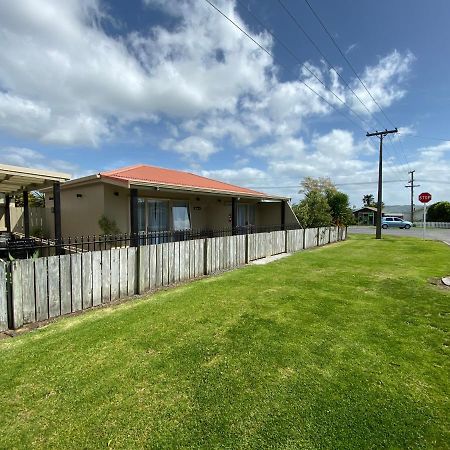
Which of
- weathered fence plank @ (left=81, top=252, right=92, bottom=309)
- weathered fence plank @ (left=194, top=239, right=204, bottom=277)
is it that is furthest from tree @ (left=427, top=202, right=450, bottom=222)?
weathered fence plank @ (left=81, top=252, right=92, bottom=309)

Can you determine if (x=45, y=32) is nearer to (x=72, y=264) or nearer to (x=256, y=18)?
(x=256, y=18)

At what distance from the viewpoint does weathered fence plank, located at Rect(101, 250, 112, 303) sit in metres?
6.10

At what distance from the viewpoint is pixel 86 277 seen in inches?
227

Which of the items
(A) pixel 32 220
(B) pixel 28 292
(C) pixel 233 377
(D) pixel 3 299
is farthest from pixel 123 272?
(A) pixel 32 220

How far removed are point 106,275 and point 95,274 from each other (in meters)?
0.28

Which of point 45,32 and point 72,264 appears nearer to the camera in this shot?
point 72,264

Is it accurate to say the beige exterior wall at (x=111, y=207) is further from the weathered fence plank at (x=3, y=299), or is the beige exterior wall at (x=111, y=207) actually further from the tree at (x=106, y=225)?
the weathered fence plank at (x=3, y=299)

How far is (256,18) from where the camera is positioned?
7.56 metres

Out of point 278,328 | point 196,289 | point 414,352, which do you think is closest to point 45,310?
point 196,289

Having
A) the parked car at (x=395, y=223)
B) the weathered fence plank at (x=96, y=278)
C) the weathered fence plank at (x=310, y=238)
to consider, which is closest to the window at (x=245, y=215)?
the weathered fence plank at (x=310, y=238)

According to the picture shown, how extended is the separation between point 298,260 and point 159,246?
253 inches

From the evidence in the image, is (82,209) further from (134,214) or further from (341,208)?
(341,208)

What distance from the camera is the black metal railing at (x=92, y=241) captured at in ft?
21.1

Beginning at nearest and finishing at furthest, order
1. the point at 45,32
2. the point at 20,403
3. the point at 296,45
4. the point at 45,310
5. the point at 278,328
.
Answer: the point at 20,403 < the point at 278,328 < the point at 45,310 < the point at 45,32 < the point at 296,45
